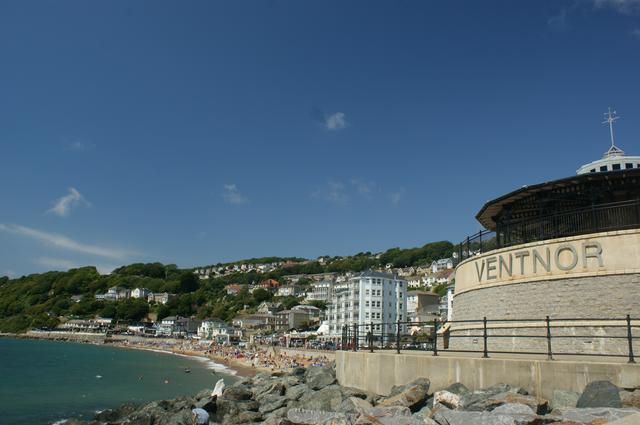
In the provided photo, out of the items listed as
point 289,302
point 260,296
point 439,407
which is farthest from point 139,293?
point 439,407

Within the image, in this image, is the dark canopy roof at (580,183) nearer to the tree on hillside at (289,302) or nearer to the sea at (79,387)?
the sea at (79,387)

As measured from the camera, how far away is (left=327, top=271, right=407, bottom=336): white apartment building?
79.9 m

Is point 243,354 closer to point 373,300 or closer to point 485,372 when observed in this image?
point 373,300

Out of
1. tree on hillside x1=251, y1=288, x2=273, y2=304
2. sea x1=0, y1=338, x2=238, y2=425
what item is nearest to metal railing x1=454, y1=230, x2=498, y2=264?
sea x1=0, y1=338, x2=238, y2=425

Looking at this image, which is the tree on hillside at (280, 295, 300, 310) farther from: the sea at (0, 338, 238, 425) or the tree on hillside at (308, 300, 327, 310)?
the sea at (0, 338, 238, 425)

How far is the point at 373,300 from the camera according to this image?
262 feet

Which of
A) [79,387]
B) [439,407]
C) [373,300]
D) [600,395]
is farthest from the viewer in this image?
[373,300]

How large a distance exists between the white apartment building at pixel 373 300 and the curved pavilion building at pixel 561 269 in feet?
198

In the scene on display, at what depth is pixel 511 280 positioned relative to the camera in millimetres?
16047

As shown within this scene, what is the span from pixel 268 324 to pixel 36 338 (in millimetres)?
79641

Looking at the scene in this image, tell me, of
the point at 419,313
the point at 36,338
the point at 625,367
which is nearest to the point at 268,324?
the point at 419,313

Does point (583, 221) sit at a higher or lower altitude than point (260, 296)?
lower

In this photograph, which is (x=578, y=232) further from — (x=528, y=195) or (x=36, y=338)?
(x=36, y=338)

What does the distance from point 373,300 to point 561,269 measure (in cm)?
6638
